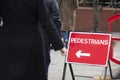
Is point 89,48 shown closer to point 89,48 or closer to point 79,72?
point 89,48

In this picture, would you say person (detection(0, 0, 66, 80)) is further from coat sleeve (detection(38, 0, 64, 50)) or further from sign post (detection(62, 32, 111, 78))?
sign post (detection(62, 32, 111, 78))

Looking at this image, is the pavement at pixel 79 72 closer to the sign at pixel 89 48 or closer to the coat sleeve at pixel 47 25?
the sign at pixel 89 48

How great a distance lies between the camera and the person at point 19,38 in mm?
4191

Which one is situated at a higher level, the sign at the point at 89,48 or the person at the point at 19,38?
the person at the point at 19,38

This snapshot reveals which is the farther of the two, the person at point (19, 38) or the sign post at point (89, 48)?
the sign post at point (89, 48)

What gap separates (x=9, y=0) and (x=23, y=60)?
0.53 m

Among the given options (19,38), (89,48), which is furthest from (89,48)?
(19,38)

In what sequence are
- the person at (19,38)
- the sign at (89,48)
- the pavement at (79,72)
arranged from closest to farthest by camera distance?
1. the person at (19,38)
2. the sign at (89,48)
3. the pavement at (79,72)

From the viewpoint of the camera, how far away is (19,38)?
4.19m

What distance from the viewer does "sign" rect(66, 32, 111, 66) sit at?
736 centimetres

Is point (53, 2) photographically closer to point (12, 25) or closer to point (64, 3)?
point (12, 25)

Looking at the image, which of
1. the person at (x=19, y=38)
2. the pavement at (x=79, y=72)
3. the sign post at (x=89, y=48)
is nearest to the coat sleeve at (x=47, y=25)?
the person at (x=19, y=38)

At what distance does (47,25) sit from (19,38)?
Result: 32 centimetres

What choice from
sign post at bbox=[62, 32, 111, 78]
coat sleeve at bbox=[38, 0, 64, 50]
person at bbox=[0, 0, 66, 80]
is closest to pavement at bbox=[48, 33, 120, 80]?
sign post at bbox=[62, 32, 111, 78]
